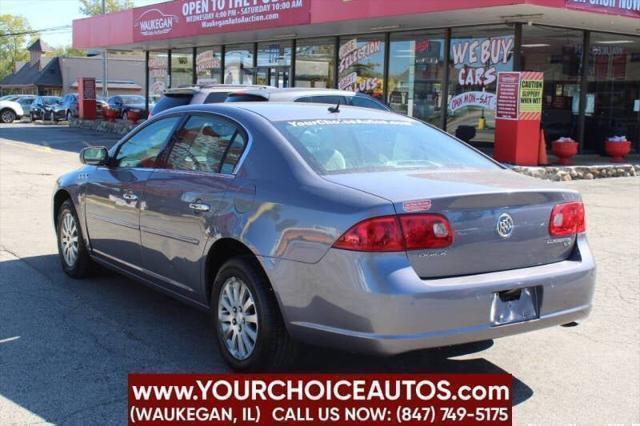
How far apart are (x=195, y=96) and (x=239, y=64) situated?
16.2 meters

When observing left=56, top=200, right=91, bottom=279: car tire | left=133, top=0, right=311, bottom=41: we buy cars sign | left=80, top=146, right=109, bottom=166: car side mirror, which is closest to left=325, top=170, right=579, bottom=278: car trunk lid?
left=80, top=146, right=109, bottom=166: car side mirror

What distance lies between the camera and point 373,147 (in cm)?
463

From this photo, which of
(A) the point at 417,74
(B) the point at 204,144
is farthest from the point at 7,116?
(B) the point at 204,144

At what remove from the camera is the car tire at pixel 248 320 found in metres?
4.09

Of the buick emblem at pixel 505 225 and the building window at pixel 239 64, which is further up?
the building window at pixel 239 64

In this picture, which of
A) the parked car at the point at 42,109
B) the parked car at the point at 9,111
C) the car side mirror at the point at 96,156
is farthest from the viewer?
the parked car at the point at 42,109

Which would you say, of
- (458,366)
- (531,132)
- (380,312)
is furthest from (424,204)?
(531,132)

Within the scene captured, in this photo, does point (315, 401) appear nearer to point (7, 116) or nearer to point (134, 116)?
point (134, 116)

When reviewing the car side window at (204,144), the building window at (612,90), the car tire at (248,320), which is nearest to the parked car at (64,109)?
the building window at (612,90)

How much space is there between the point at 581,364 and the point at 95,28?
29180 millimetres

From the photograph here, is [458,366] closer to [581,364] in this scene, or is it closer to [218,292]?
[581,364]

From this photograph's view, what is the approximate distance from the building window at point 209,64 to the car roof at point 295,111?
2217 centimetres

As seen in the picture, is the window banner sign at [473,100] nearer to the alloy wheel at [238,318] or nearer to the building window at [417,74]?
the building window at [417,74]

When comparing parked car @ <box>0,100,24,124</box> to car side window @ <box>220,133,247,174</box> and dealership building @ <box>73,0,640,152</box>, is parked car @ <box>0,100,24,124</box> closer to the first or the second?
dealership building @ <box>73,0,640,152</box>
